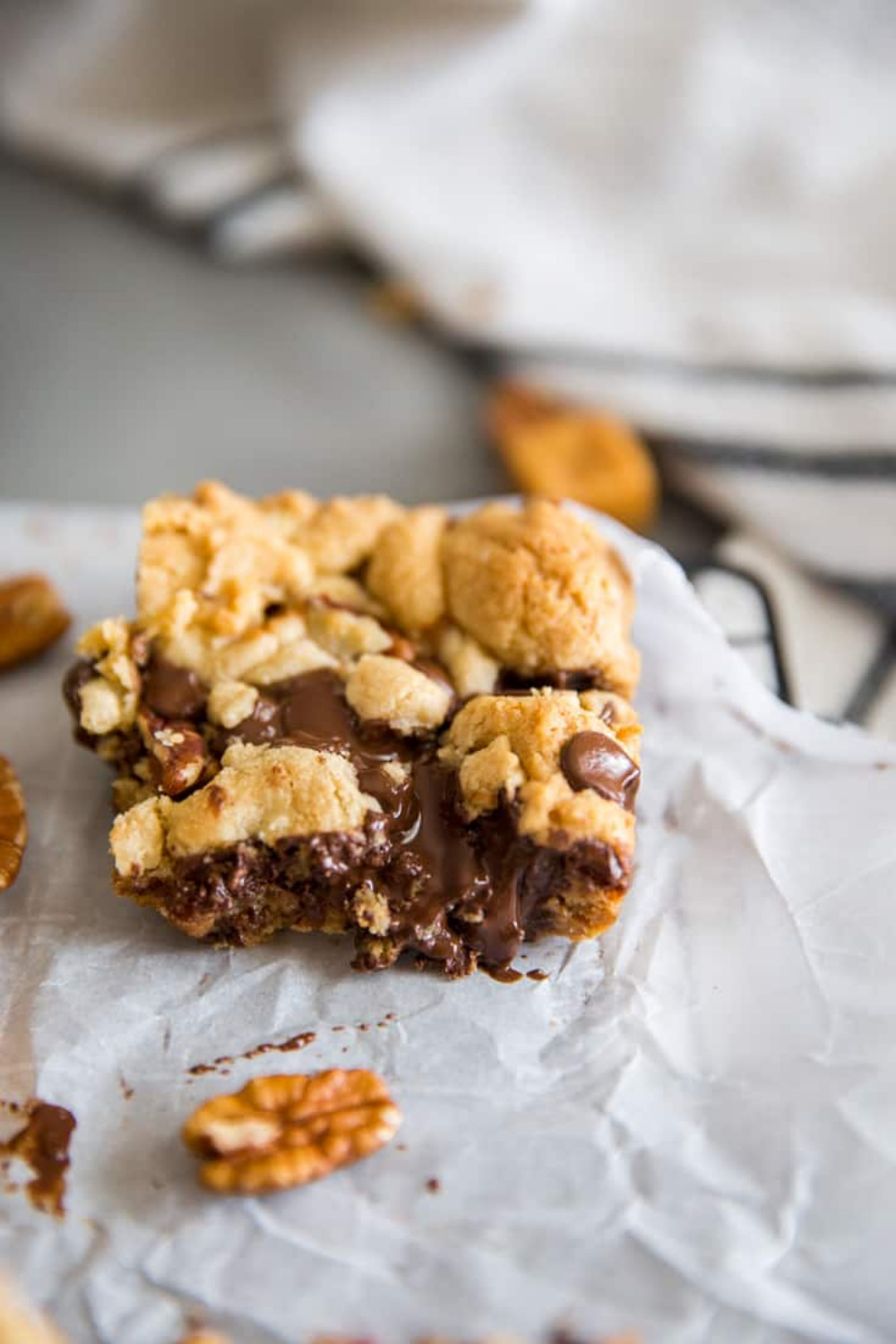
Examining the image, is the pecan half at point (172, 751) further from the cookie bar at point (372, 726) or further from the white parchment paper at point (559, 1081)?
the white parchment paper at point (559, 1081)

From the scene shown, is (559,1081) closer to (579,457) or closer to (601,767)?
(601,767)

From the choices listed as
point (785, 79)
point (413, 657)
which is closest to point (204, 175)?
point (785, 79)

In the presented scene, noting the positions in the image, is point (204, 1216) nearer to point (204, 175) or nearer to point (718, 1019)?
point (718, 1019)

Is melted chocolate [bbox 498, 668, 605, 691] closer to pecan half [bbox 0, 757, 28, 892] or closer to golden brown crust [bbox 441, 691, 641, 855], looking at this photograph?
golden brown crust [bbox 441, 691, 641, 855]

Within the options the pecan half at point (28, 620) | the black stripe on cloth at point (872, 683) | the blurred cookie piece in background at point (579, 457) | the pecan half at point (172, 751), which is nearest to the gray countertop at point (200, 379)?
the blurred cookie piece in background at point (579, 457)

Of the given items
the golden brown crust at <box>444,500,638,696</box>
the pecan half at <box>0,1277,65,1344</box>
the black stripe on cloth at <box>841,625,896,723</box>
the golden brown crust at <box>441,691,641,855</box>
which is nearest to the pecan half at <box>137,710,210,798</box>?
the golden brown crust at <box>441,691,641,855</box>

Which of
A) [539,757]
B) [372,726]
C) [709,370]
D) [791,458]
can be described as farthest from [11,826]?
[709,370]
